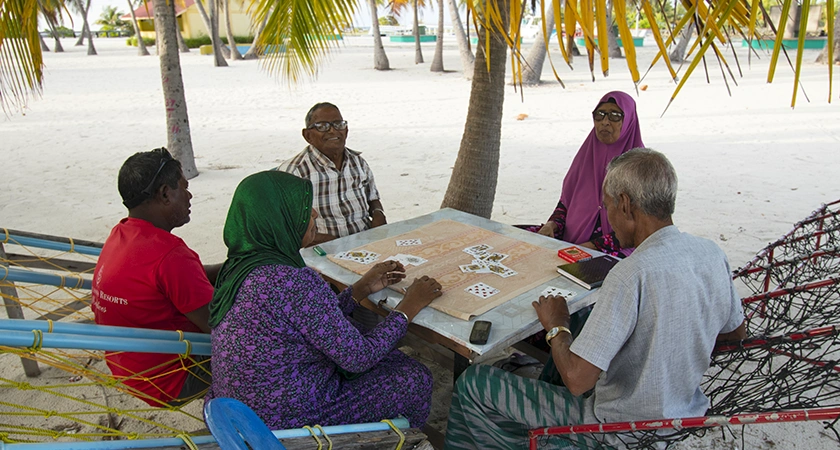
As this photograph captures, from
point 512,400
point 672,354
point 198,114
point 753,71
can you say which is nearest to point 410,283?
point 512,400

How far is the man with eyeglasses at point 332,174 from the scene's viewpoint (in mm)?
3719

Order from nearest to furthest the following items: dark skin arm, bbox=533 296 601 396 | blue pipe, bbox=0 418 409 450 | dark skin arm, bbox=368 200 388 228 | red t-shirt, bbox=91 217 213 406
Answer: blue pipe, bbox=0 418 409 450, dark skin arm, bbox=533 296 601 396, red t-shirt, bbox=91 217 213 406, dark skin arm, bbox=368 200 388 228

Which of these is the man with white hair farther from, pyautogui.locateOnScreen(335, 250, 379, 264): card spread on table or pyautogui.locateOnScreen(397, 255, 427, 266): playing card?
pyautogui.locateOnScreen(335, 250, 379, 264): card spread on table

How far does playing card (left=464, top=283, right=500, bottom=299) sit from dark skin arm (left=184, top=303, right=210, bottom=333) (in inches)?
43.8

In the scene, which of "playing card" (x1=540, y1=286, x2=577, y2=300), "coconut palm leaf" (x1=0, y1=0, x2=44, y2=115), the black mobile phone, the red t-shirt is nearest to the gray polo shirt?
the black mobile phone

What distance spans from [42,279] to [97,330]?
0.99 metres

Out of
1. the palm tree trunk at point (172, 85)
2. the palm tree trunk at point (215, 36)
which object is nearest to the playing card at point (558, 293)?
the palm tree trunk at point (172, 85)

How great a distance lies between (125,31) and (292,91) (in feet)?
158

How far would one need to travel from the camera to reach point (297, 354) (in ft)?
6.73

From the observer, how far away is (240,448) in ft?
4.03

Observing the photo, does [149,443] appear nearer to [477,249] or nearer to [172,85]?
[477,249]

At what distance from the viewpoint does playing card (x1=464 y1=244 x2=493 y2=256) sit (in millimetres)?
2994

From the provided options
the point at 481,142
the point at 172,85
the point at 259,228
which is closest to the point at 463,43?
the point at 172,85

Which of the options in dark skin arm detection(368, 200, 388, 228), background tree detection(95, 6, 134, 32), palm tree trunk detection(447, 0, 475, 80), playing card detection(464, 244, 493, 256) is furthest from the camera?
background tree detection(95, 6, 134, 32)
